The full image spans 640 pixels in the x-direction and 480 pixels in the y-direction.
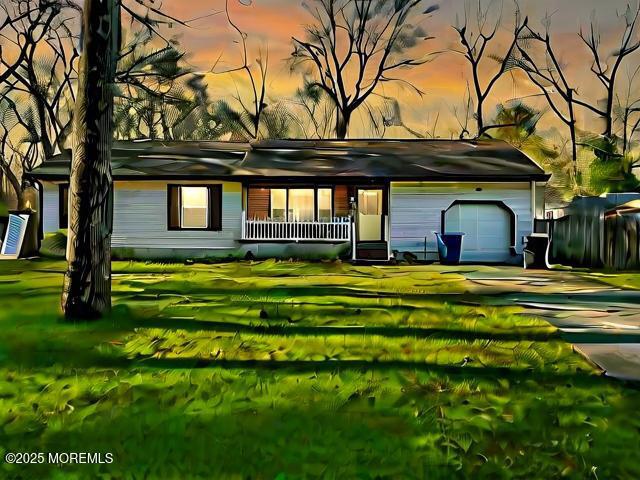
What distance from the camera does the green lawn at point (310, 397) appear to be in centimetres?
312

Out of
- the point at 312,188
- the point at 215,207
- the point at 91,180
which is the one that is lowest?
the point at 91,180

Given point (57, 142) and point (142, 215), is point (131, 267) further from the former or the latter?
point (57, 142)

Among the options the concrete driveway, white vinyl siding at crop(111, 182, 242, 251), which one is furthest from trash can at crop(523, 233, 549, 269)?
white vinyl siding at crop(111, 182, 242, 251)

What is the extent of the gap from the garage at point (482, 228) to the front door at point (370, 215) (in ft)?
9.29

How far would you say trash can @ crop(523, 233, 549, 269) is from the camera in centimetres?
1711

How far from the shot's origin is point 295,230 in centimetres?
1945

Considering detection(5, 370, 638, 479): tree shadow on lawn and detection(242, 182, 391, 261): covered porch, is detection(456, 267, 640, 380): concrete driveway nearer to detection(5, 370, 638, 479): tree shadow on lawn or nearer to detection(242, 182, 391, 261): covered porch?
detection(5, 370, 638, 479): tree shadow on lawn

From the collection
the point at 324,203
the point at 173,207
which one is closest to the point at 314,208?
the point at 324,203

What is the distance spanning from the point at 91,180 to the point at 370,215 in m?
14.9

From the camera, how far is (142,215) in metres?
19.5

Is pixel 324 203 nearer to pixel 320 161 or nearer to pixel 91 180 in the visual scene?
pixel 320 161

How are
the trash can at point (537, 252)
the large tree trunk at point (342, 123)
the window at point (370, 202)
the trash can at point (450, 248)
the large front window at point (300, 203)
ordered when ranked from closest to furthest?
1. the trash can at point (537, 252)
2. the trash can at point (450, 248)
3. the large front window at point (300, 203)
4. the window at point (370, 202)
5. the large tree trunk at point (342, 123)

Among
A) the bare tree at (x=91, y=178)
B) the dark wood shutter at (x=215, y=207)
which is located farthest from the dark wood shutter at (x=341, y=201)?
the bare tree at (x=91, y=178)

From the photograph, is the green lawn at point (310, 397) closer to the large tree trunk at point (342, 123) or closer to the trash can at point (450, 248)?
the trash can at point (450, 248)
